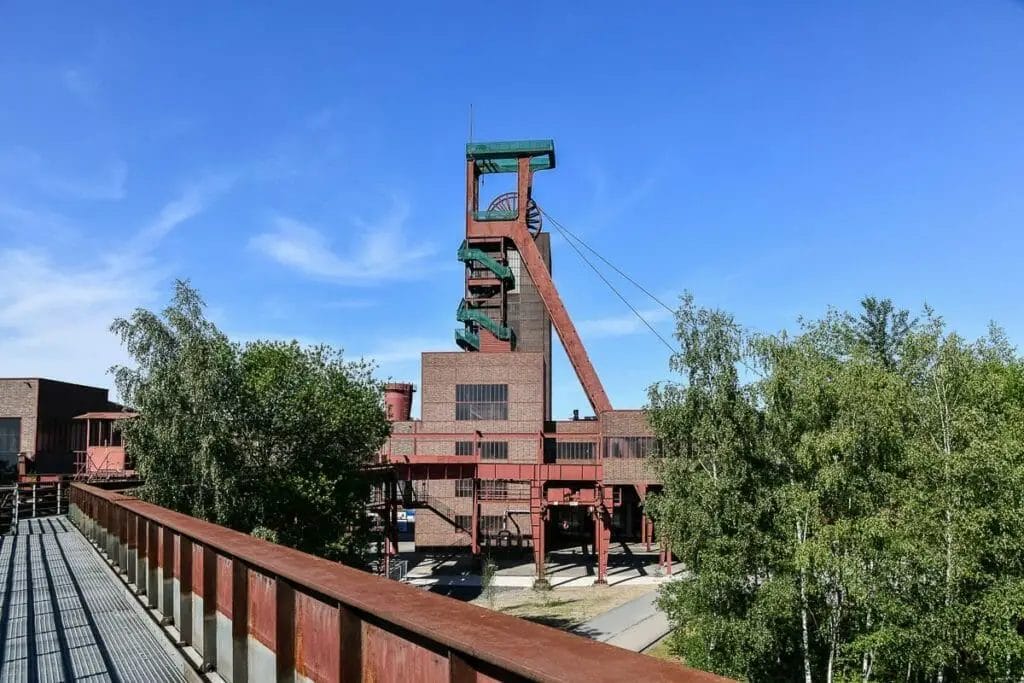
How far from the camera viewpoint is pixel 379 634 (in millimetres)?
3256

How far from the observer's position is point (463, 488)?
4059 cm

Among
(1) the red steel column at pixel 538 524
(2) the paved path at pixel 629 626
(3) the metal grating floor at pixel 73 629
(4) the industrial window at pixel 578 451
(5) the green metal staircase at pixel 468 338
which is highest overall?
(5) the green metal staircase at pixel 468 338

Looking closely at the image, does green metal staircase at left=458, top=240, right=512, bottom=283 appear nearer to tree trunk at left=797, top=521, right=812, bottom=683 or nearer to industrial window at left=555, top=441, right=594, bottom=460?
industrial window at left=555, top=441, right=594, bottom=460

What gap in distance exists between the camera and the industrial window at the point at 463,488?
4050cm

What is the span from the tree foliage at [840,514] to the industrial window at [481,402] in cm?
2147

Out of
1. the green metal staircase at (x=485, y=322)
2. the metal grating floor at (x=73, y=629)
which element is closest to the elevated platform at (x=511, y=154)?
the green metal staircase at (x=485, y=322)

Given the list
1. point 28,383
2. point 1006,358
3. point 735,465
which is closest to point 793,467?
point 735,465

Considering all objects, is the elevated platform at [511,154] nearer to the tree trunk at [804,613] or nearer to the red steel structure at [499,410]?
the red steel structure at [499,410]

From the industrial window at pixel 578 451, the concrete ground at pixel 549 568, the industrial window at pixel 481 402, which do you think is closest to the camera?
the concrete ground at pixel 549 568

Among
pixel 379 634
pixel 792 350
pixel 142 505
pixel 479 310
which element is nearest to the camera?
pixel 379 634

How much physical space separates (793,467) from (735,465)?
6.27 ft

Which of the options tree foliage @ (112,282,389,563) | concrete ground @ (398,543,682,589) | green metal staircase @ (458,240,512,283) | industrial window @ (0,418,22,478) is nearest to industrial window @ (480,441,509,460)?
concrete ground @ (398,543,682,589)

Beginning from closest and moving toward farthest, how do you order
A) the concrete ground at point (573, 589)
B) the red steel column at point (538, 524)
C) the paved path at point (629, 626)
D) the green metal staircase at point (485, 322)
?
1. the paved path at point (629, 626)
2. the concrete ground at point (573, 589)
3. the red steel column at point (538, 524)
4. the green metal staircase at point (485, 322)

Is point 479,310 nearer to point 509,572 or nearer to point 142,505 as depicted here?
point 509,572
